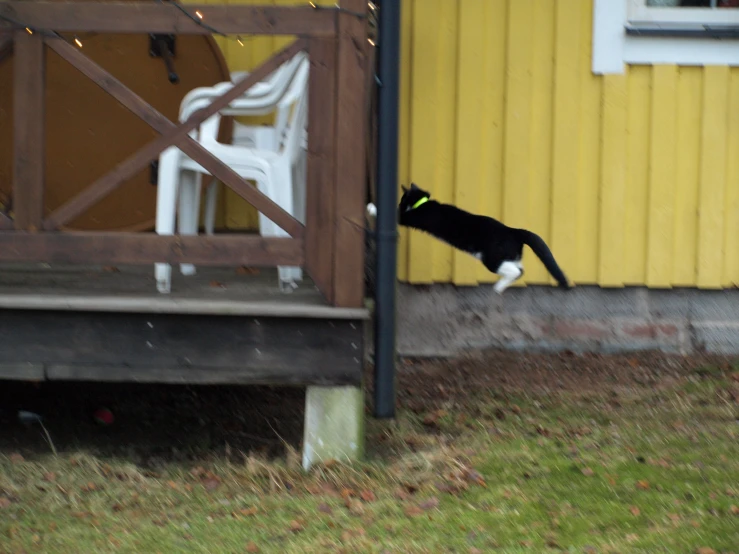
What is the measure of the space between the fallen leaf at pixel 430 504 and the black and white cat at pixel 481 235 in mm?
1210

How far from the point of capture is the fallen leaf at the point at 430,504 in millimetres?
3787

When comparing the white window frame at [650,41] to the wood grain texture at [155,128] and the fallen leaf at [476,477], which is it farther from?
the fallen leaf at [476,477]

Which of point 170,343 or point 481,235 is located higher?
point 481,235

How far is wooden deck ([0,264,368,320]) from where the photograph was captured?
408 centimetres

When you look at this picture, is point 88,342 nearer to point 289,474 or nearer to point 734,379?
point 289,474

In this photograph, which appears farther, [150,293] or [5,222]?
[150,293]

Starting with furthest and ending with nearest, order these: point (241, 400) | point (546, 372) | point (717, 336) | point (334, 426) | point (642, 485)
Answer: point (717, 336), point (546, 372), point (241, 400), point (334, 426), point (642, 485)

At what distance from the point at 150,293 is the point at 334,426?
99 cm

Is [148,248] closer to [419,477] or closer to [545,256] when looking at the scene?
[419,477]

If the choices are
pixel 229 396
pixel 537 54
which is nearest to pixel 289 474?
pixel 229 396

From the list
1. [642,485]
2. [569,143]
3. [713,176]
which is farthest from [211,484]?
[713,176]

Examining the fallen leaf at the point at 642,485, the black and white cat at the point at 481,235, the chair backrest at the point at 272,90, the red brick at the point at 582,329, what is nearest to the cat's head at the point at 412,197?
the black and white cat at the point at 481,235

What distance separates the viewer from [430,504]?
3.81 m

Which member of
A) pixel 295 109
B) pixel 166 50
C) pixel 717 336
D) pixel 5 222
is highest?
pixel 166 50
